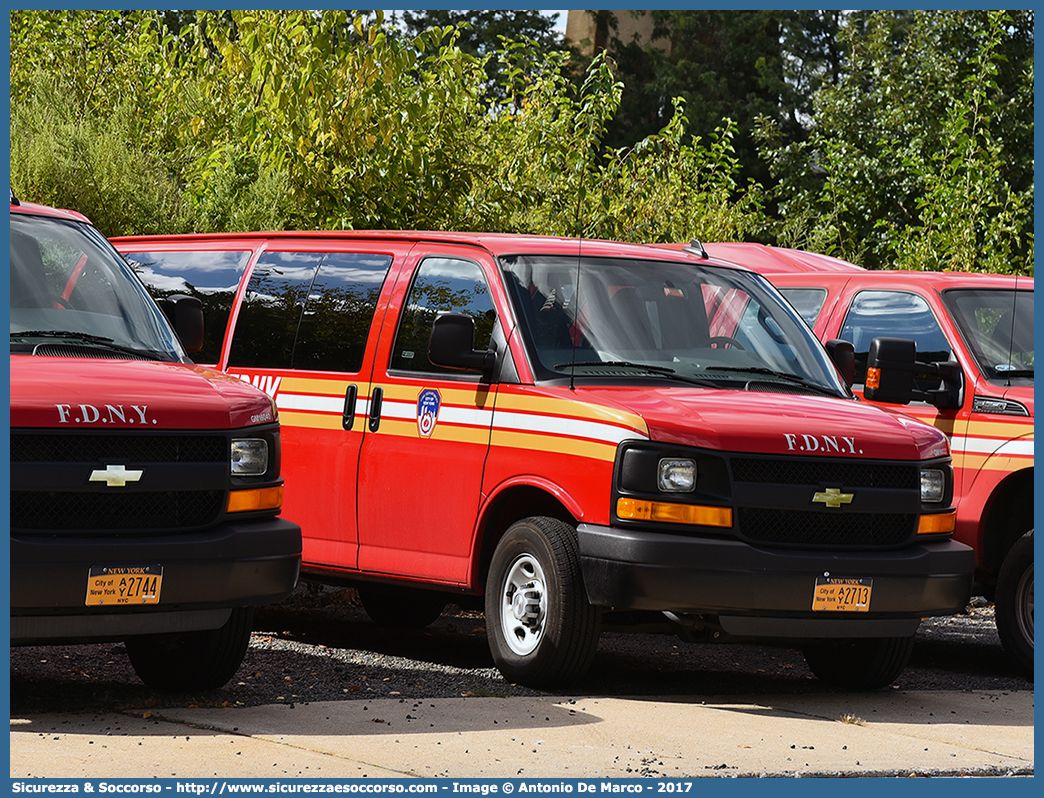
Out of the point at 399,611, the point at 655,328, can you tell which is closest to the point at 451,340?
the point at 655,328

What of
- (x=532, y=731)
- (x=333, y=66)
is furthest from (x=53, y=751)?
Result: (x=333, y=66)

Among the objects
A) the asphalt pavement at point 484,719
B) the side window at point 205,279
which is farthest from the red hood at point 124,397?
the side window at point 205,279

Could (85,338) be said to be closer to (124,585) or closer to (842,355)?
(124,585)

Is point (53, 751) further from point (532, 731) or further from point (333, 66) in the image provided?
point (333, 66)

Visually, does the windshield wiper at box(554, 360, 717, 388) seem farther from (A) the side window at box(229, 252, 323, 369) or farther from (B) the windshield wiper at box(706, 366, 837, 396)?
(A) the side window at box(229, 252, 323, 369)

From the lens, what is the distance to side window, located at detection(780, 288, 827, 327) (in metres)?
10.7

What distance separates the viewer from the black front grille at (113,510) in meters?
6.37

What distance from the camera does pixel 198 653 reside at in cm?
729

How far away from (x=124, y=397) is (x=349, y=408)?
2.44m

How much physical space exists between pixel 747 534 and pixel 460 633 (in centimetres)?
305

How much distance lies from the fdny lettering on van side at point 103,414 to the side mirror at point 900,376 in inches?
163

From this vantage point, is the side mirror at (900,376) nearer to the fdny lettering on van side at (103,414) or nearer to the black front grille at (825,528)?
the black front grille at (825,528)

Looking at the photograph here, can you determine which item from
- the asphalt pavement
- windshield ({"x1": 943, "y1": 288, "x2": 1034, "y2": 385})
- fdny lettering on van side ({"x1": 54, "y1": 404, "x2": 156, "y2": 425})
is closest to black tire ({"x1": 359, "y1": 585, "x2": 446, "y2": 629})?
the asphalt pavement

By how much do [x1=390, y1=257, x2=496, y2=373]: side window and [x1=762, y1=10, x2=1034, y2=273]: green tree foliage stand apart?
12638 mm
